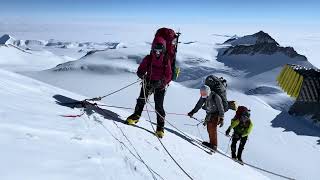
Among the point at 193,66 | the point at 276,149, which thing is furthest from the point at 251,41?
the point at 276,149

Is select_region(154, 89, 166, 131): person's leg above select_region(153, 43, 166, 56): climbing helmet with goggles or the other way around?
the other way around

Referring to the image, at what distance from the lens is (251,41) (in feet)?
265

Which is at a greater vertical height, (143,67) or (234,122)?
(143,67)

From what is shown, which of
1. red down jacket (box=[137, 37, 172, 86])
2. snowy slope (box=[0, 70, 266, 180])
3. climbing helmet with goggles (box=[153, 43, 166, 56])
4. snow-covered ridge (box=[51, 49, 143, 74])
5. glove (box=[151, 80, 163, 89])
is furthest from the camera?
snow-covered ridge (box=[51, 49, 143, 74])

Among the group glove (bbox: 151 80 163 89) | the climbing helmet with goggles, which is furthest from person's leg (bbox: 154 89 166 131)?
the climbing helmet with goggles

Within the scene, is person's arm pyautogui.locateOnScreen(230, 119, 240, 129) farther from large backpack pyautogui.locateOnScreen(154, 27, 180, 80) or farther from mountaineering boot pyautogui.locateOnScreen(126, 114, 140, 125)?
large backpack pyautogui.locateOnScreen(154, 27, 180, 80)

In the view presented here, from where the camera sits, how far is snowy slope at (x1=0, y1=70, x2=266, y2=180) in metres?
4.60

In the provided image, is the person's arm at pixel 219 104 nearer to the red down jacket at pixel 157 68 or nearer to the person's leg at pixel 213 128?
the person's leg at pixel 213 128

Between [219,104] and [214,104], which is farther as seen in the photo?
[214,104]

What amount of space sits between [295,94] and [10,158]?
560 inches

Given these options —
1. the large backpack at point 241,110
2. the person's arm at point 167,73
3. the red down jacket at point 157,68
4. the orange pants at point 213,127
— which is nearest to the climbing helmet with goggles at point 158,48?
the red down jacket at point 157,68

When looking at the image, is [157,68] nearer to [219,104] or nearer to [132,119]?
[132,119]

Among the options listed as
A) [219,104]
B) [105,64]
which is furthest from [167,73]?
[105,64]

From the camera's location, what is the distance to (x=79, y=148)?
5.51 m
